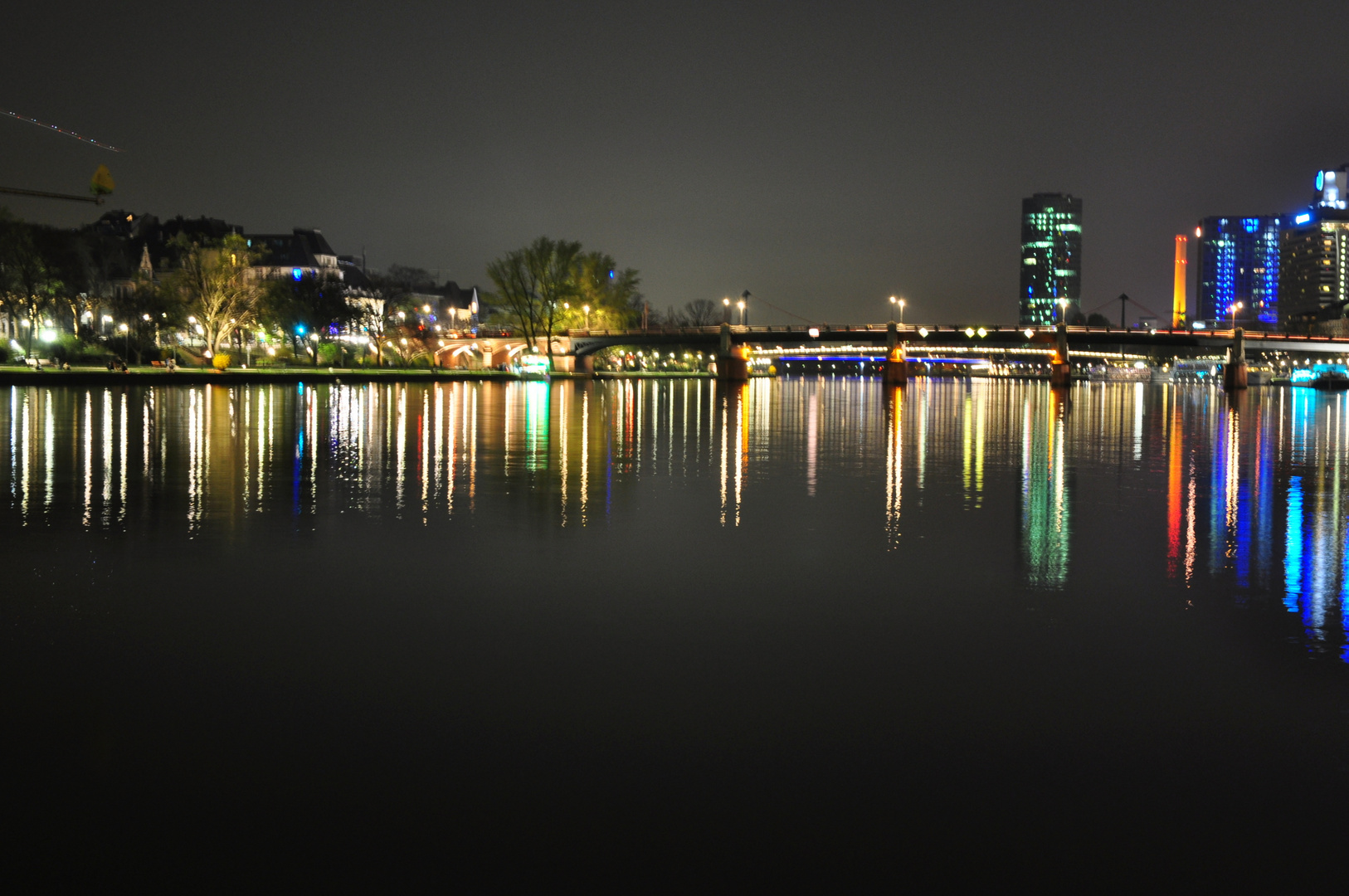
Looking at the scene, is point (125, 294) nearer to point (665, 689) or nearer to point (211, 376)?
point (211, 376)

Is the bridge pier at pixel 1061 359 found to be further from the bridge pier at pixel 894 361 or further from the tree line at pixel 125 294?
the tree line at pixel 125 294

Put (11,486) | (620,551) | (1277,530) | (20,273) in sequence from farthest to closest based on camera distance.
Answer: (20,273)
(11,486)
(1277,530)
(620,551)

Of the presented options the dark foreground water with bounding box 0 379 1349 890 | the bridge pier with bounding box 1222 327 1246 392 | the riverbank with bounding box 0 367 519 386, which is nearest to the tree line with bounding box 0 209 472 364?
the riverbank with bounding box 0 367 519 386

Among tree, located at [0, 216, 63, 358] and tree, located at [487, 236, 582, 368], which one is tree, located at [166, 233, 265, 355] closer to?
tree, located at [0, 216, 63, 358]

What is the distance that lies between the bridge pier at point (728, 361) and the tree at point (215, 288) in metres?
52.8

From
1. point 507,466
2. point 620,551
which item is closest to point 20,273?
point 507,466

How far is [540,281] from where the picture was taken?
112125mm

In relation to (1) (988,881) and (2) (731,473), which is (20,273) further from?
(1) (988,881)

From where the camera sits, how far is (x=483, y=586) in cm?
968

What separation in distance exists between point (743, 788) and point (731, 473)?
1487cm

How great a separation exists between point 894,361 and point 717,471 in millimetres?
99224

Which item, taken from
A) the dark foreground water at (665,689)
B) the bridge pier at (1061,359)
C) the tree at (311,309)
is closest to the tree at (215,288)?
the tree at (311,309)

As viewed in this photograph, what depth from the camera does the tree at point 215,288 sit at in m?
79.0

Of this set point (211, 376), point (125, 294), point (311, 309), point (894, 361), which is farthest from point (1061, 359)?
point (125, 294)
